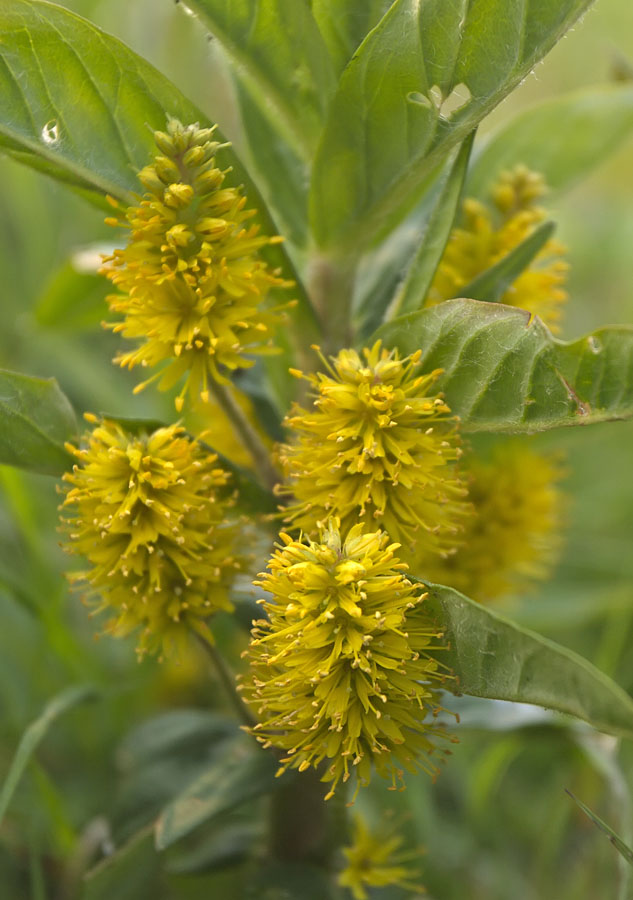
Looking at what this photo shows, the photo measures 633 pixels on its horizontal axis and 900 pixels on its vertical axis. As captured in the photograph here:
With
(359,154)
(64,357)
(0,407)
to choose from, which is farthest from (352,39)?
(64,357)

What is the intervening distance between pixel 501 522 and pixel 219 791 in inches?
25.5

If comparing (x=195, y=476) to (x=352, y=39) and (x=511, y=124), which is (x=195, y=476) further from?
(x=511, y=124)

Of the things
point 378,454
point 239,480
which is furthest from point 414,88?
point 239,480

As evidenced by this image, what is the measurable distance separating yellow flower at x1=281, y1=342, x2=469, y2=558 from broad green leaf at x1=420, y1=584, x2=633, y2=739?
0.47ft

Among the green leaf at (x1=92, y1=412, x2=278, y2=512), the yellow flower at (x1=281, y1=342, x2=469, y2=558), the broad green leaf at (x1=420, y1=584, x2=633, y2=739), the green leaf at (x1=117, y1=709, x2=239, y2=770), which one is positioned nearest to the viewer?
the broad green leaf at (x1=420, y1=584, x2=633, y2=739)

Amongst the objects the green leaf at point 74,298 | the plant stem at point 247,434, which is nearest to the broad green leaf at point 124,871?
the plant stem at point 247,434

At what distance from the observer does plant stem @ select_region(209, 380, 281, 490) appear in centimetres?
131

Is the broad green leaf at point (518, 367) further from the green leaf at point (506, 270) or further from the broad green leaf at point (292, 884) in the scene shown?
the broad green leaf at point (292, 884)

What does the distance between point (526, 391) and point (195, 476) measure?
0.45 m

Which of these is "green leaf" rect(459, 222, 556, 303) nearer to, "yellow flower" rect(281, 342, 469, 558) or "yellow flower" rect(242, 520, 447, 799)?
"yellow flower" rect(281, 342, 469, 558)

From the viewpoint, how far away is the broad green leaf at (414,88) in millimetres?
1099

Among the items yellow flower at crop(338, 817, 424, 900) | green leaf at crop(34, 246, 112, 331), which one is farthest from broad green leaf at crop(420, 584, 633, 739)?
green leaf at crop(34, 246, 112, 331)

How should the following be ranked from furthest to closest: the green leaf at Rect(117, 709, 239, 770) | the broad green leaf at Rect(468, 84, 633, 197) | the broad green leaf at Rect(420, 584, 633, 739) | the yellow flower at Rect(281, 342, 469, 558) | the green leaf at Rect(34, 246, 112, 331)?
the green leaf at Rect(34, 246, 112, 331) → the broad green leaf at Rect(468, 84, 633, 197) → the green leaf at Rect(117, 709, 239, 770) → the yellow flower at Rect(281, 342, 469, 558) → the broad green leaf at Rect(420, 584, 633, 739)

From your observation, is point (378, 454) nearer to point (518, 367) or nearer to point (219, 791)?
point (518, 367)
